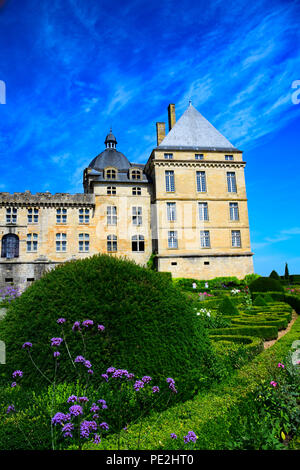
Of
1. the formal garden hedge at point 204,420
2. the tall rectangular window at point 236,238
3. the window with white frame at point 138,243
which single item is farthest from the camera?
the tall rectangular window at point 236,238

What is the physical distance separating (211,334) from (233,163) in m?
25.7

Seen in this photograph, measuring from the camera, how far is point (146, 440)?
3697mm

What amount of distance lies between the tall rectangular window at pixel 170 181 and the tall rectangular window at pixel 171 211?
124 cm

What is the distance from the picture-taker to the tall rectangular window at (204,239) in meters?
30.3

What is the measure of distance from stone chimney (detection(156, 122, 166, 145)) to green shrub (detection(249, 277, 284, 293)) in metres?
18.3

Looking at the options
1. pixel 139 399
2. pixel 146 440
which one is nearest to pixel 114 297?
pixel 139 399

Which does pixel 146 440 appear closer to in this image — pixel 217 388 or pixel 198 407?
pixel 198 407

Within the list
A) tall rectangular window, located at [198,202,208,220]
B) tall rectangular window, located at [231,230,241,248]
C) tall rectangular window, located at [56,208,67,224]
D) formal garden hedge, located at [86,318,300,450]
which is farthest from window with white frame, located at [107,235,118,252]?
formal garden hedge, located at [86,318,300,450]

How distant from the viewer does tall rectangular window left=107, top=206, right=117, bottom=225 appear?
30953mm

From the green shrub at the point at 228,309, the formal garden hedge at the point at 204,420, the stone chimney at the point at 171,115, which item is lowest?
the formal garden hedge at the point at 204,420

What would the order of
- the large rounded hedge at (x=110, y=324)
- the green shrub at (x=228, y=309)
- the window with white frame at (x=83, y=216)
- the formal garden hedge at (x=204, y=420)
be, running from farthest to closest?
1. the window with white frame at (x=83, y=216)
2. the green shrub at (x=228, y=309)
3. the large rounded hedge at (x=110, y=324)
4. the formal garden hedge at (x=204, y=420)

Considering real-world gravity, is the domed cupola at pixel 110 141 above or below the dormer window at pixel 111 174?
above

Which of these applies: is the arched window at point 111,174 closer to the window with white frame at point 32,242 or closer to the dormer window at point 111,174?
the dormer window at point 111,174

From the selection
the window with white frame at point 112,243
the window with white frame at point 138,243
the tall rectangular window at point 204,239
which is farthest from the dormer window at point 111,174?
the tall rectangular window at point 204,239
